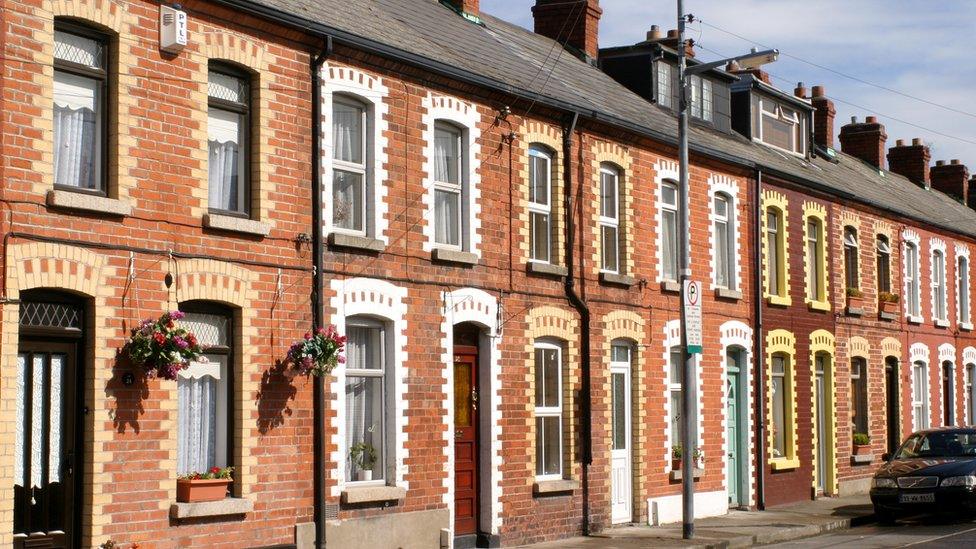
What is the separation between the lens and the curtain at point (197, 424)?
15.3 m

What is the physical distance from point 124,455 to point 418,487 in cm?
505

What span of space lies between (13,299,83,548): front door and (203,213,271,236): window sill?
1.85 m

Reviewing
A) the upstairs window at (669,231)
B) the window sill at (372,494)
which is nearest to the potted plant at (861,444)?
the upstairs window at (669,231)

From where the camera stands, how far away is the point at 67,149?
46.3 ft

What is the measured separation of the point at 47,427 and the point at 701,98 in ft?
61.0

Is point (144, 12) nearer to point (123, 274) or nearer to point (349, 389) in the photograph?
point (123, 274)

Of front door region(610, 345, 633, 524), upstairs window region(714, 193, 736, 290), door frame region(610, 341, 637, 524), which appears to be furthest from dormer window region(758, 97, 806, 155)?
front door region(610, 345, 633, 524)

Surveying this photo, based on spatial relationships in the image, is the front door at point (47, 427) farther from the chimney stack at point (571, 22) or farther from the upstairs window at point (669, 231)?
the chimney stack at point (571, 22)

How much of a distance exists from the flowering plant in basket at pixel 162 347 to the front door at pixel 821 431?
18789 mm

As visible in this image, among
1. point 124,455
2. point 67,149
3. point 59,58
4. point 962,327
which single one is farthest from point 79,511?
point 962,327

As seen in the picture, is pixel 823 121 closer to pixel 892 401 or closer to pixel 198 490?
pixel 892 401

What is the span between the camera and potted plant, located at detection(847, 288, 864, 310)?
31.6 m

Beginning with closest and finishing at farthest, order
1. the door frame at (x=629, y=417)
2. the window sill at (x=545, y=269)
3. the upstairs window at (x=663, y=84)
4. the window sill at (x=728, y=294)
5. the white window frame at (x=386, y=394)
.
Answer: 1. the white window frame at (x=386, y=394)
2. the window sill at (x=545, y=269)
3. the door frame at (x=629, y=417)
4. the window sill at (x=728, y=294)
5. the upstairs window at (x=663, y=84)

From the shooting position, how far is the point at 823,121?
38.2 meters
